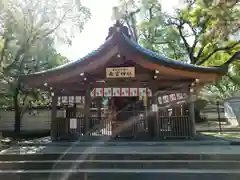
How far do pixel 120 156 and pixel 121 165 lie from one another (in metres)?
0.41

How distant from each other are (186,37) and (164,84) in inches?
544

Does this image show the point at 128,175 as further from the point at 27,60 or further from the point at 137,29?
the point at 137,29

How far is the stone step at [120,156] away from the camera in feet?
25.2

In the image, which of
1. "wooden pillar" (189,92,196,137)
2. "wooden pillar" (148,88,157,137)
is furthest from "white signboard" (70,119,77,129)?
"wooden pillar" (189,92,196,137)

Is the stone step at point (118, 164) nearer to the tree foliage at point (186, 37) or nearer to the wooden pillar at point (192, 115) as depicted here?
the wooden pillar at point (192, 115)

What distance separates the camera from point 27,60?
58.4 ft

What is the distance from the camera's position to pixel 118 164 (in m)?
7.50

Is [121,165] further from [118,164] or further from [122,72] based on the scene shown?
[122,72]

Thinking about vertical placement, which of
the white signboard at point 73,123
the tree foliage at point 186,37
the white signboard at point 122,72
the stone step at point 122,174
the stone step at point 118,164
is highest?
the tree foliage at point 186,37

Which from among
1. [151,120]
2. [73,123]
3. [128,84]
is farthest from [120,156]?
[128,84]

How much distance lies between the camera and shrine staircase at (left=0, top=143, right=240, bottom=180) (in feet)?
22.5

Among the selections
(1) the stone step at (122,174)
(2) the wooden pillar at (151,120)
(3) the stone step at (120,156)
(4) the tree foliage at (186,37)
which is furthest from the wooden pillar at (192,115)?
(4) the tree foliage at (186,37)

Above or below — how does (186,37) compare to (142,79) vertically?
above

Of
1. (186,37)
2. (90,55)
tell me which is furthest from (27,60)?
(186,37)
